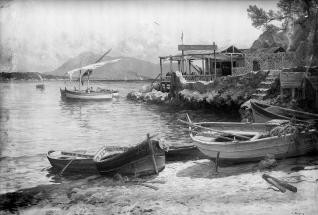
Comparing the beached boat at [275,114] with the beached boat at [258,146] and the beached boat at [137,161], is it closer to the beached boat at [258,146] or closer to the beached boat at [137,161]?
the beached boat at [258,146]

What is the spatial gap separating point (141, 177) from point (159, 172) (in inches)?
22.5

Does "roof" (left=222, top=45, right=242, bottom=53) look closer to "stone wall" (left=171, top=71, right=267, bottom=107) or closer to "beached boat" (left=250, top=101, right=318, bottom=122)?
"stone wall" (left=171, top=71, right=267, bottom=107)

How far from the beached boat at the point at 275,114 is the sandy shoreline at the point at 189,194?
76.2 inches

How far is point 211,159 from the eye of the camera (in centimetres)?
1073

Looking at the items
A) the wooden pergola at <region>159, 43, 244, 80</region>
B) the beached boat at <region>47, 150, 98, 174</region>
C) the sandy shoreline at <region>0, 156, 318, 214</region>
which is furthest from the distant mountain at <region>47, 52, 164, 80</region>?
the sandy shoreline at <region>0, 156, 318, 214</region>

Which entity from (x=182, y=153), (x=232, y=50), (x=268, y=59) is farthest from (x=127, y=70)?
(x=182, y=153)

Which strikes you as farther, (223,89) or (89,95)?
(89,95)

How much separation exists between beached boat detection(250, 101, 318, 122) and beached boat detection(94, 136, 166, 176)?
441 centimetres

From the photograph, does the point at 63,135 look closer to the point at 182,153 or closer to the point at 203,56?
the point at 182,153

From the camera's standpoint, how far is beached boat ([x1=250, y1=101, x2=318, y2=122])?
452 inches

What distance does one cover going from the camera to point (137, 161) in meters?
10.3

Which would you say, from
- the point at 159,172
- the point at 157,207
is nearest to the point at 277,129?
the point at 159,172

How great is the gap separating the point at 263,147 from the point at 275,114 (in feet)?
9.25

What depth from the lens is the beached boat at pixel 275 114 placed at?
37.7 ft
